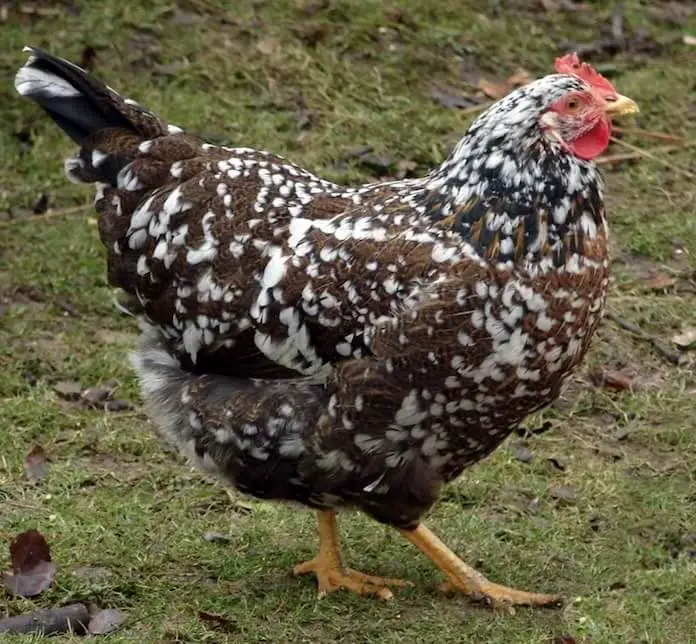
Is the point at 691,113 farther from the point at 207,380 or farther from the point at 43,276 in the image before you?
the point at 207,380

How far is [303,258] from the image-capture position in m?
4.27

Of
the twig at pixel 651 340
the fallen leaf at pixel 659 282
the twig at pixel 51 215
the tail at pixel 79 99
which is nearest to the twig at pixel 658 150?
the fallen leaf at pixel 659 282

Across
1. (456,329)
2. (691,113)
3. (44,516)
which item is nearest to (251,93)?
(691,113)

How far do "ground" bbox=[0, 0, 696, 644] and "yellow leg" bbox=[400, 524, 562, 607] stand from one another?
0.22ft

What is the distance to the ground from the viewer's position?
4.50 metres

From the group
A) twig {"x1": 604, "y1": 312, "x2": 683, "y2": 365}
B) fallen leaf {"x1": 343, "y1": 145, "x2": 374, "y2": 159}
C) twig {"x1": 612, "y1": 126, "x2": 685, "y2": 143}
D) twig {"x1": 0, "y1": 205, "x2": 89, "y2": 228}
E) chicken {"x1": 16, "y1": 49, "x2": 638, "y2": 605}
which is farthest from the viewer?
twig {"x1": 612, "y1": 126, "x2": 685, "y2": 143}

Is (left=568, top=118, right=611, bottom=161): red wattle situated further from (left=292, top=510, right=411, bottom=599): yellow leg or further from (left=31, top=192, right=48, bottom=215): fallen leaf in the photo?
(left=31, top=192, right=48, bottom=215): fallen leaf

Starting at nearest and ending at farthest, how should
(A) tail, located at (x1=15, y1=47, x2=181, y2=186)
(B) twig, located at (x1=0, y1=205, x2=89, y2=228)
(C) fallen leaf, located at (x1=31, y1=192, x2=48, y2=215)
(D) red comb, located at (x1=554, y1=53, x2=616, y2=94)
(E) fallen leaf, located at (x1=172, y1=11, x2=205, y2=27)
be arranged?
(D) red comb, located at (x1=554, y1=53, x2=616, y2=94) → (A) tail, located at (x1=15, y1=47, x2=181, y2=186) → (B) twig, located at (x1=0, y1=205, x2=89, y2=228) → (C) fallen leaf, located at (x1=31, y1=192, x2=48, y2=215) → (E) fallen leaf, located at (x1=172, y1=11, x2=205, y2=27)

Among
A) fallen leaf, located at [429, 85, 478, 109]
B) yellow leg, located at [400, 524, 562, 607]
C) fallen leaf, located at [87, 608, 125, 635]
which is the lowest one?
fallen leaf, located at [87, 608, 125, 635]

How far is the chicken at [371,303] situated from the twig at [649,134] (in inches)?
122

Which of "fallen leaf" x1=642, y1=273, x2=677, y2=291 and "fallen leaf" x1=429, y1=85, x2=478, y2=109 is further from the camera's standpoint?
"fallen leaf" x1=429, y1=85, x2=478, y2=109

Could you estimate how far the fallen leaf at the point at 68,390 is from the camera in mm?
5742

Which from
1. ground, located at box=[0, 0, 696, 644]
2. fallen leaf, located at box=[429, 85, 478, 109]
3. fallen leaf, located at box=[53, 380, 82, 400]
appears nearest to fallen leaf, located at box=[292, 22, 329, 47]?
ground, located at box=[0, 0, 696, 644]

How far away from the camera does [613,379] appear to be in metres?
5.71
